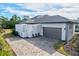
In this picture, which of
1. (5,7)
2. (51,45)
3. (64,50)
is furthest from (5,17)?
(64,50)

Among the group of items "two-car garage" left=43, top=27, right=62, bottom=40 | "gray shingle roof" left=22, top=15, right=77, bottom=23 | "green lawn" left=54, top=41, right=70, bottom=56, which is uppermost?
"gray shingle roof" left=22, top=15, right=77, bottom=23

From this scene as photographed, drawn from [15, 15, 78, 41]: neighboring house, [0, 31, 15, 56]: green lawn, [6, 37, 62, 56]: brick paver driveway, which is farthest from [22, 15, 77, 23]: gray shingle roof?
[0, 31, 15, 56]: green lawn

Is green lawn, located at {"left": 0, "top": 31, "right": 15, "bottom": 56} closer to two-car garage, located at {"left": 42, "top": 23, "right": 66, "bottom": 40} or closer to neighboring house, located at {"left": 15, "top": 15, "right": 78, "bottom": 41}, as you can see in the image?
neighboring house, located at {"left": 15, "top": 15, "right": 78, "bottom": 41}

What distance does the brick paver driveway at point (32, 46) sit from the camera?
2.19 meters

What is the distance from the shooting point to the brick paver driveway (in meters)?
2.19

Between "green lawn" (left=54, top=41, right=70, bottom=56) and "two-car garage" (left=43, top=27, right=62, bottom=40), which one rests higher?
"two-car garage" (left=43, top=27, right=62, bottom=40)

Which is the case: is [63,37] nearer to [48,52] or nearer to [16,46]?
[48,52]

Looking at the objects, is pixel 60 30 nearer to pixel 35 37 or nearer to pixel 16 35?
pixel 35 37

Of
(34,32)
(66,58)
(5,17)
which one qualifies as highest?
(5,17)

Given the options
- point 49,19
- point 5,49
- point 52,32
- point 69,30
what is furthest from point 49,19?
point 5,49

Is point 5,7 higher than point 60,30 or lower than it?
higher

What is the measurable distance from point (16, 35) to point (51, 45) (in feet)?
1.38

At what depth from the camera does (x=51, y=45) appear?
2221 millimetres

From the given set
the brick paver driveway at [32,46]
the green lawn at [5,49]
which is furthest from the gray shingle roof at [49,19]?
the green lawn at [5,49]
